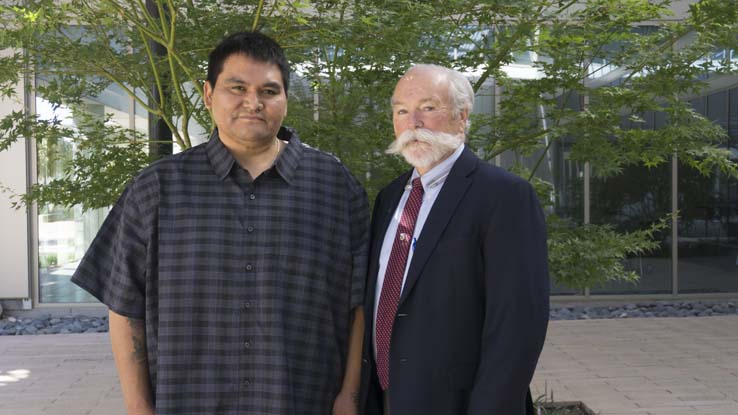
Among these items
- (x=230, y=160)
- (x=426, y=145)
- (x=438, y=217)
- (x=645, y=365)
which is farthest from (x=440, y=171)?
(x=645, y=365)

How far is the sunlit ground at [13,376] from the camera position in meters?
6.54

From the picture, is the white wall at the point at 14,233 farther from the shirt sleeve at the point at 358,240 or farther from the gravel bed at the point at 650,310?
the shirt sleeve at the point at 358,240

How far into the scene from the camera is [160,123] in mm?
4574

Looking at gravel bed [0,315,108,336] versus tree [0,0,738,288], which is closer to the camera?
tree [0,0,738,288]

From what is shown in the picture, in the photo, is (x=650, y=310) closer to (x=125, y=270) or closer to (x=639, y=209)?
(x=639, y=209)

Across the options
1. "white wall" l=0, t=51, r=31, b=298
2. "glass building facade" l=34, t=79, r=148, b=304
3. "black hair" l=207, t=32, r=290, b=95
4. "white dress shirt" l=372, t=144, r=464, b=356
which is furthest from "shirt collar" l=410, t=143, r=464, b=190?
"white wall" l=0, t=51, r=31, b=298

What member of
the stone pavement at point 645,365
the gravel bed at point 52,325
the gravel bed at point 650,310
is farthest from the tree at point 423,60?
the gravel bed at point 650,310

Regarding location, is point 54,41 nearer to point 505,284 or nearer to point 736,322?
point 505,284

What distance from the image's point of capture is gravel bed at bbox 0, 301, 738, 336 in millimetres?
9188

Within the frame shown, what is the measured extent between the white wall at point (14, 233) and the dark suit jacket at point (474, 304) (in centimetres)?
882

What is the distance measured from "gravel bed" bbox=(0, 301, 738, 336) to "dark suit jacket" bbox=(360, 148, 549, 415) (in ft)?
25.4

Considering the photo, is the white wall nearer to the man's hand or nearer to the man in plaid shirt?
the man in plaid shirt

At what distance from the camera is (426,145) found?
240 centimetres

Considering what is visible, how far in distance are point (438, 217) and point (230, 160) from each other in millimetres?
686
